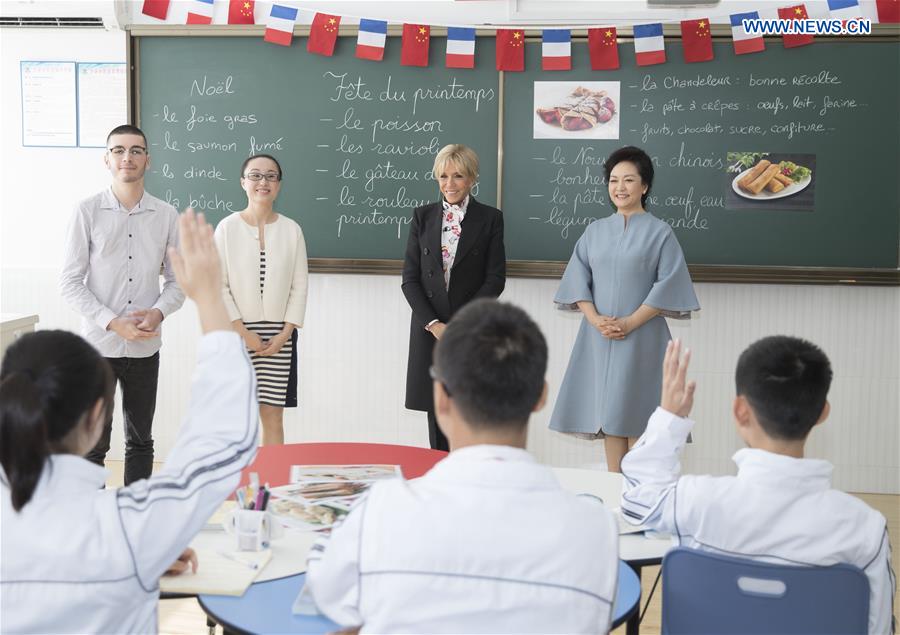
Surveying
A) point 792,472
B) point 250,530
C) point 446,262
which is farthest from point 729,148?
point 250,530

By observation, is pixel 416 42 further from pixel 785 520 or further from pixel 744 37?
pixel 785 520

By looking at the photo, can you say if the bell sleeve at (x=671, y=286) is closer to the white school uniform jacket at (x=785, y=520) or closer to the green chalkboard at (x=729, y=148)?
the green chalkboard at (x=729, y=148)

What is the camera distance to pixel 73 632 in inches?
45.3

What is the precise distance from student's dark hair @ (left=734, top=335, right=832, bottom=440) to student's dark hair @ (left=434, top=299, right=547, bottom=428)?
540 mm

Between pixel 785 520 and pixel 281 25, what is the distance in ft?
11.6

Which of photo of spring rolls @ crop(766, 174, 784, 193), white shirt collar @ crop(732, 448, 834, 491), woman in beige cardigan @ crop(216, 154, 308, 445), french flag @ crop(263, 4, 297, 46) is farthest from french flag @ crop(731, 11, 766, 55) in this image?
white shirt collar @ crop(732, 448, 834, 491)

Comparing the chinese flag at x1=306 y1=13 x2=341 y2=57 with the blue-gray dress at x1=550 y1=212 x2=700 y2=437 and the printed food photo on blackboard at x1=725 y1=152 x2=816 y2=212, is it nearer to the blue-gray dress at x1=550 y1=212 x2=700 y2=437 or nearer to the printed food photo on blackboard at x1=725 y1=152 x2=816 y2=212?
the blue-gray dress at x1=550 y1=212 x2=700 y2=437

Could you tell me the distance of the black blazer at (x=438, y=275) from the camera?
3551 millimetres

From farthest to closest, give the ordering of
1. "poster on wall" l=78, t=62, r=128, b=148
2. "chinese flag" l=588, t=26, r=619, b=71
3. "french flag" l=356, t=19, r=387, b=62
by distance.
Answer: "poster on wall" l=78, t=62, r=128, b=148 → "french flag" l=356, t=19, r=387, b=62 → "chinese flag" l=588, t=26, r=619, b=71

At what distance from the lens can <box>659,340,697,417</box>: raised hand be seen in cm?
157

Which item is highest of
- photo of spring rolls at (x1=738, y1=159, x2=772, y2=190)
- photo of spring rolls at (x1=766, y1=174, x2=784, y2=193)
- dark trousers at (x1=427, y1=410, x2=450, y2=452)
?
photo of spring rolls at (x1=738, y1=159, x2=772, y2=190)

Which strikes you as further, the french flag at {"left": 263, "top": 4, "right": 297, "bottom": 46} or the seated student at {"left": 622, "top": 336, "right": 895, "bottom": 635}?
the french flag at {"left": 263, "top": 4, "right": 297, "bottom": 46}

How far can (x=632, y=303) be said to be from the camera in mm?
3467

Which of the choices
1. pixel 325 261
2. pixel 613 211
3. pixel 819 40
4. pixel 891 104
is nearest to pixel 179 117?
pixel 325 261
